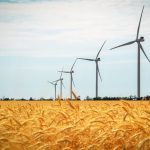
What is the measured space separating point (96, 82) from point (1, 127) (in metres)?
54.2

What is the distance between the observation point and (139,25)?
50625mm

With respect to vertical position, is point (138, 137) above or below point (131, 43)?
below

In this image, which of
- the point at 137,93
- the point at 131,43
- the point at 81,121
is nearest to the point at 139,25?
the point at 131,43

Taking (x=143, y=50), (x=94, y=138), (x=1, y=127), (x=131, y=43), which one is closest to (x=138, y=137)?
(x=94, y=138)

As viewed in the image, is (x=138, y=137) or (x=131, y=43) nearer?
(x=138, y=137)

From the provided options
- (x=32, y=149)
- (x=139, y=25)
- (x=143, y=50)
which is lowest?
(x=32, y=149)

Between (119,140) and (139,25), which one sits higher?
(139,25)

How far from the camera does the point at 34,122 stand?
10625mm

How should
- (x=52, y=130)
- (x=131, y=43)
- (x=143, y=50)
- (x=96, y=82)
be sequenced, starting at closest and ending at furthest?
1. (x=52, y=130)
2. (x=143, y=50)
3. (x=131, y=43)
4. (x=96, y=82)

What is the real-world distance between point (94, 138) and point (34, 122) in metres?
2.47

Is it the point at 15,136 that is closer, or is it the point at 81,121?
the point at 15,136

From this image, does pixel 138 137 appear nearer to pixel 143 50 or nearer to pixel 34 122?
pixel 34 122

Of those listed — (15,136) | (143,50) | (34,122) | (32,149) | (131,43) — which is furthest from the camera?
(131,43)

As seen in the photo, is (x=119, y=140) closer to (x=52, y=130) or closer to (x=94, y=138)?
(x=94, y=138)
